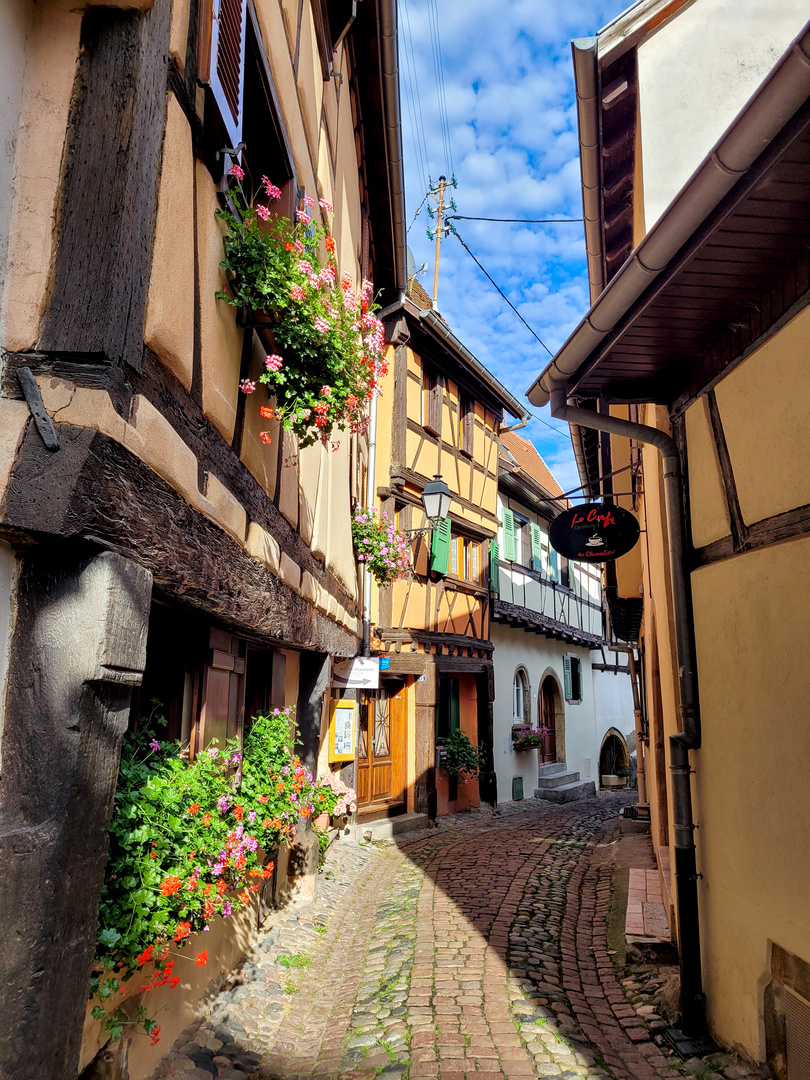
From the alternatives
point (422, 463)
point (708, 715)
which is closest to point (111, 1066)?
point (708, 715)

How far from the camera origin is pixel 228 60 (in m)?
2.85

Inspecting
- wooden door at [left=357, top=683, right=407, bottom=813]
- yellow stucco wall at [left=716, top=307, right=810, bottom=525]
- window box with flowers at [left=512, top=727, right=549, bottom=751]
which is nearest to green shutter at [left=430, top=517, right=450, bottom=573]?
wooden door at [left=357, top=683, right=407, bottom=813]

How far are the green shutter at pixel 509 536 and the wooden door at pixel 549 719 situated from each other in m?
3.72

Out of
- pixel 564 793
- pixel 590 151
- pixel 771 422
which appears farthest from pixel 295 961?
pixel 564 793

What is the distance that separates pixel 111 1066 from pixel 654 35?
20.3 feet

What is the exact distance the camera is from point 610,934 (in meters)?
5.56

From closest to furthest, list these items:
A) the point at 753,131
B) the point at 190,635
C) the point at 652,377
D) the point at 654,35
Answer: the point at 753,131
the point at 190,635
the point at 652,377
the point at 654,35

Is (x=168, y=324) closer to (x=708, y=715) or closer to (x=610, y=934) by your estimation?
(x=708, y=715)

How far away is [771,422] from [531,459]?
17826 millimetres

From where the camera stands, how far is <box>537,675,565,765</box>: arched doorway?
57.4 ft

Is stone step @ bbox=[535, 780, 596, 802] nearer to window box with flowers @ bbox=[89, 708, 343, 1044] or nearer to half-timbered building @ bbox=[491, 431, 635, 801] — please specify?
half-timbered building @ bbox=[491, 431, 635, 801]

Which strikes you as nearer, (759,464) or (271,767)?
(759,464)

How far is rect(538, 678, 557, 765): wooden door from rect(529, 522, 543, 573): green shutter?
269 centimetres

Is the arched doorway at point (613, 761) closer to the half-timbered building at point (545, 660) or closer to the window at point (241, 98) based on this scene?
the half-timbered building at point (545, 660)
